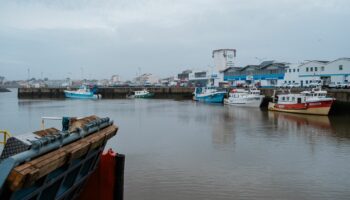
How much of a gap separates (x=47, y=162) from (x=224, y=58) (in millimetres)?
92009

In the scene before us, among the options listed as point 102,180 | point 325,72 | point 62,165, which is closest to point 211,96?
point 325,72

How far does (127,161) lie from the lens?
1440 centimetres

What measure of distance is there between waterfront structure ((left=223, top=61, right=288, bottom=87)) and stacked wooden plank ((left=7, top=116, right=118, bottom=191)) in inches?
2549

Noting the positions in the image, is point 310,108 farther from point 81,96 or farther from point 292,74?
point 81,96

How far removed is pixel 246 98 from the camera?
4569 centimetres

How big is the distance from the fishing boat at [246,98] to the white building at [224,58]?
45.4 meters

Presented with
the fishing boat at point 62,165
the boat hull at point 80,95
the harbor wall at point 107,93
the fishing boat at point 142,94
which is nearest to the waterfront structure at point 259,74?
the harbor wall at point 107,93

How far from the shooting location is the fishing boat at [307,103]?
32678mm

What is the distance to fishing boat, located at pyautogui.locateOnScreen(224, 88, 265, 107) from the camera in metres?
44.3

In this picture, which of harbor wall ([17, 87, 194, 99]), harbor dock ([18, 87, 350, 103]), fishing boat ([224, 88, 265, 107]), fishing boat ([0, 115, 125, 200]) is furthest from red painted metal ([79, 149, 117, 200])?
harbor wall ([17, 87, 194, 99])

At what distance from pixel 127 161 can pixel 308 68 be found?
52.0m

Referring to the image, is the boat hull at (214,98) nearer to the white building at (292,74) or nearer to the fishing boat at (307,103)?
the white building at (292,74)

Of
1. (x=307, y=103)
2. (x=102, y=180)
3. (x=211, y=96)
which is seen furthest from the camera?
(x=211, y=96)

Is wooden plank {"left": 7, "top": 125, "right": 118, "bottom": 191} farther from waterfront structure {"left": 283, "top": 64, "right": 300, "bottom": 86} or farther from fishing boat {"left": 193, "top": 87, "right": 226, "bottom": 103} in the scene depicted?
waterfront structure {"left": 283, "top": 64, "right": 300, "bottom": 86}
